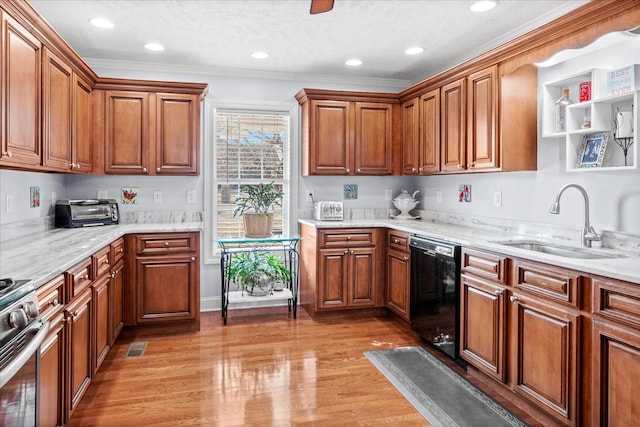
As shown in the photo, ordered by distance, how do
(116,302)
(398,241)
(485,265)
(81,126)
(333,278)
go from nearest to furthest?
1. (485,265)
2. (116,302)
3. (81,126)
4. (398,241)
5. (333,278)

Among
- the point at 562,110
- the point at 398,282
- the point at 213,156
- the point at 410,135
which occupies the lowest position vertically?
the point at 398,282

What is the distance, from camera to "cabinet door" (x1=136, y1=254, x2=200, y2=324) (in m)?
3.76

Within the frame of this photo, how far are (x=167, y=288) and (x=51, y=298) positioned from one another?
1893mm

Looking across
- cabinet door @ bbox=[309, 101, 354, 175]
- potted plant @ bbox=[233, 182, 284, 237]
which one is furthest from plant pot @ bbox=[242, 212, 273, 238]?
cabinet door @ bbox=[309, 101, 354, 175]

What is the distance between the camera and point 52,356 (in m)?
1.98

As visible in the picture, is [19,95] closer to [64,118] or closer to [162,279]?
[64,118]

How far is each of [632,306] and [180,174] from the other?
3571 mm

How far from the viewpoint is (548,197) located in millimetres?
3164

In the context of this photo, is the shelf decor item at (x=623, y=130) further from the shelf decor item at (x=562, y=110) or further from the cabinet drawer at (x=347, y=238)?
the cabinet drawer at (x=347, y=238)

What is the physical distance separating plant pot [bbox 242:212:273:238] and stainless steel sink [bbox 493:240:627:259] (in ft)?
7.45

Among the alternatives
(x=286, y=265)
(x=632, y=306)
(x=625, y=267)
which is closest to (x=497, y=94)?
(x=625, y=267)

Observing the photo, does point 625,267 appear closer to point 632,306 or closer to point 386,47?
point 632,306

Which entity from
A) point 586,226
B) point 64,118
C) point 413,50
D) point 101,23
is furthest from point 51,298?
point 413,50

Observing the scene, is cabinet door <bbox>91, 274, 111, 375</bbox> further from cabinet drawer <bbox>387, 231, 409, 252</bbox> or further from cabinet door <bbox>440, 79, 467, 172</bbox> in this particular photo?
cabinet door <bbox>440, 79, 467, 172</bbox>
